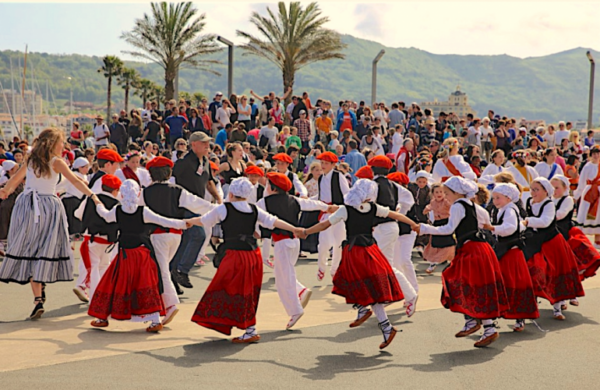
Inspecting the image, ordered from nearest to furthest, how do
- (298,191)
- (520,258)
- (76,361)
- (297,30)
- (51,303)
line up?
1. (76,361)
2. (520,258)
3. (51,303)
4. (298,191)
5. (297,30)

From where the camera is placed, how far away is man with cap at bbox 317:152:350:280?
1150cm

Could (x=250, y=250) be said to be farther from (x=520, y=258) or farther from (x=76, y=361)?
(x=520, y=258)

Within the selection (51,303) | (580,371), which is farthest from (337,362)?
(51,303)

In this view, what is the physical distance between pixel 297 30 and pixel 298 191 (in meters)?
24.9

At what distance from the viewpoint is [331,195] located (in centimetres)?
1176

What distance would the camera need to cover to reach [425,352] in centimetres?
745

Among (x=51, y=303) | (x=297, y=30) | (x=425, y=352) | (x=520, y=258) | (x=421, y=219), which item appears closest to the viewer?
(x=425, y=352)

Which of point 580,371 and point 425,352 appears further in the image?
point 425,352

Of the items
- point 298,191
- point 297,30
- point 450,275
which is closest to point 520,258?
point 450,275

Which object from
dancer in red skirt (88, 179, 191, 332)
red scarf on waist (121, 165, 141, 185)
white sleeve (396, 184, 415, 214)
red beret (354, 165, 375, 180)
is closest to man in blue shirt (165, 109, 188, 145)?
red scarf on waist (121, 165, 141, 185)

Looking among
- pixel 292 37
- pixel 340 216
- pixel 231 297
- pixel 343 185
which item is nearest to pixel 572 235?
pixel 343 185

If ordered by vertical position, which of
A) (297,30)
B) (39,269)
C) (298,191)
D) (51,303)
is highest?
(297,30)

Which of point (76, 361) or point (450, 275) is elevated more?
point (450, 275)

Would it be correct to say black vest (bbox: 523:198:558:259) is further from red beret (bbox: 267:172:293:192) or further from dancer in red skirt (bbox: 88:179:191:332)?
dancer in red skirt (bbox: 88:179:191:332)
